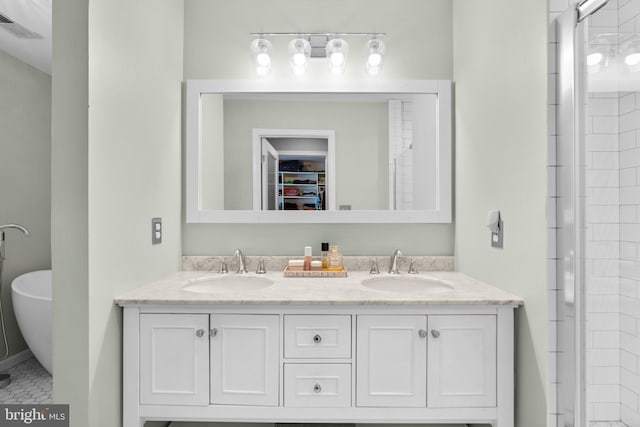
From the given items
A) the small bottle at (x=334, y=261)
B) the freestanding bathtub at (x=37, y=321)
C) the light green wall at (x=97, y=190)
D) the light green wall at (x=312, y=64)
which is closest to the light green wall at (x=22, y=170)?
the freestanding bathtub at (x=37, y=321)

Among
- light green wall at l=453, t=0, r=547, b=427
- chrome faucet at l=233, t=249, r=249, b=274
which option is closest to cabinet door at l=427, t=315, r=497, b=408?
light green wall at l=453, t=0, r=547, b=427

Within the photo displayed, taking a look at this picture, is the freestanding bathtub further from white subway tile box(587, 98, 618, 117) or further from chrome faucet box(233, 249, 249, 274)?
white subway tile box(587, 98, 618, 117)

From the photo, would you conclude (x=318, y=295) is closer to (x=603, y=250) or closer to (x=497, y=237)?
(x=497, y=237)

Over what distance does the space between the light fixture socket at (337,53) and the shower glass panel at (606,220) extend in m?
1.14

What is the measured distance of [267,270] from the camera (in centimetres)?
210

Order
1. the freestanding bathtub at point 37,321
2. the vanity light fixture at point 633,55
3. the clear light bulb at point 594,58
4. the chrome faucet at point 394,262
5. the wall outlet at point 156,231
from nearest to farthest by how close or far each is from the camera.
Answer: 1. the vanity light fixture at point 633,55
2. the clear light bulb at point 594,58
3. the wall outlet at point 156,231
4. the chrome faucet at point 394,262
5. the freestanding bathtub at point 37,321

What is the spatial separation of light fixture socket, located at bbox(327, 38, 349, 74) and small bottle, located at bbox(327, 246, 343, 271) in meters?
0.99

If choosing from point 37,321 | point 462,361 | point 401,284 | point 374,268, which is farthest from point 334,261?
point 37,321

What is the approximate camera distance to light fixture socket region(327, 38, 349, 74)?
2021mm

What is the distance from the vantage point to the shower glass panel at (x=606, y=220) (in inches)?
39.9

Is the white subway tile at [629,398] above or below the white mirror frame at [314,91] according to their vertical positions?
below

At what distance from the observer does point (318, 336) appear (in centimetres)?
146

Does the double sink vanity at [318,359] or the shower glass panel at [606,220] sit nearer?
the shower glass panel at [606,220]

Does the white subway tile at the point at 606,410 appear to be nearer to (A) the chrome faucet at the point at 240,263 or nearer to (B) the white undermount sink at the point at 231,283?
(B) the white undermount sink at the point at 231,283
